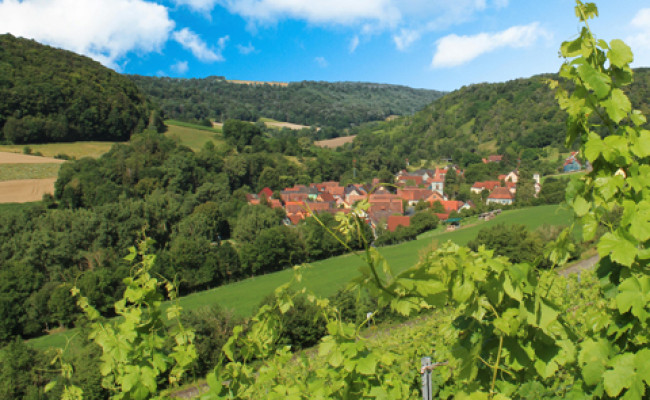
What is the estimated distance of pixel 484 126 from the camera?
339ft

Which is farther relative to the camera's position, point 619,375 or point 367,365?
point 367,365

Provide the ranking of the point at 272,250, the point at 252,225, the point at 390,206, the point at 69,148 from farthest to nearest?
the point at 69,148, the point at 390,206, the point at 252,225, the point at 272,250

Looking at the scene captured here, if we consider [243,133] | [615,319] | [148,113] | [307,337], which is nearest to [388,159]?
[243,133]

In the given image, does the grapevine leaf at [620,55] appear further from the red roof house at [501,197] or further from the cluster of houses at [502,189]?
the red roof house at [501,197]

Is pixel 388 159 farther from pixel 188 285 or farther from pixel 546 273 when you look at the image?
pixel 546 273

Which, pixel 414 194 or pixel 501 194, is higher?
pixel 414 194

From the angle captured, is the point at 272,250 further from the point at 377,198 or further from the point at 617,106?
the point at 617,106

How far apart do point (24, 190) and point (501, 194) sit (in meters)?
59.1

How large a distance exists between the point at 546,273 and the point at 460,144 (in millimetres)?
107684

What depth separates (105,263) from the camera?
3397 cm

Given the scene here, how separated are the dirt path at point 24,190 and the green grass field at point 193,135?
86.8 ft

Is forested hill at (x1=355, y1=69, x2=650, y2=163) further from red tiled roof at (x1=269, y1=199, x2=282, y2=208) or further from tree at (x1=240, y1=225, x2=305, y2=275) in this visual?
tree at (x1=240, y1=225, x2=305, y2=275)

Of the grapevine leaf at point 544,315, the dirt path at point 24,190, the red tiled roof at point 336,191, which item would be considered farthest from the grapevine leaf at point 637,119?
the red tiled roof at point 336,191

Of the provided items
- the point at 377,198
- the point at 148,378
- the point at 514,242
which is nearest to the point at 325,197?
the point at 377,198
